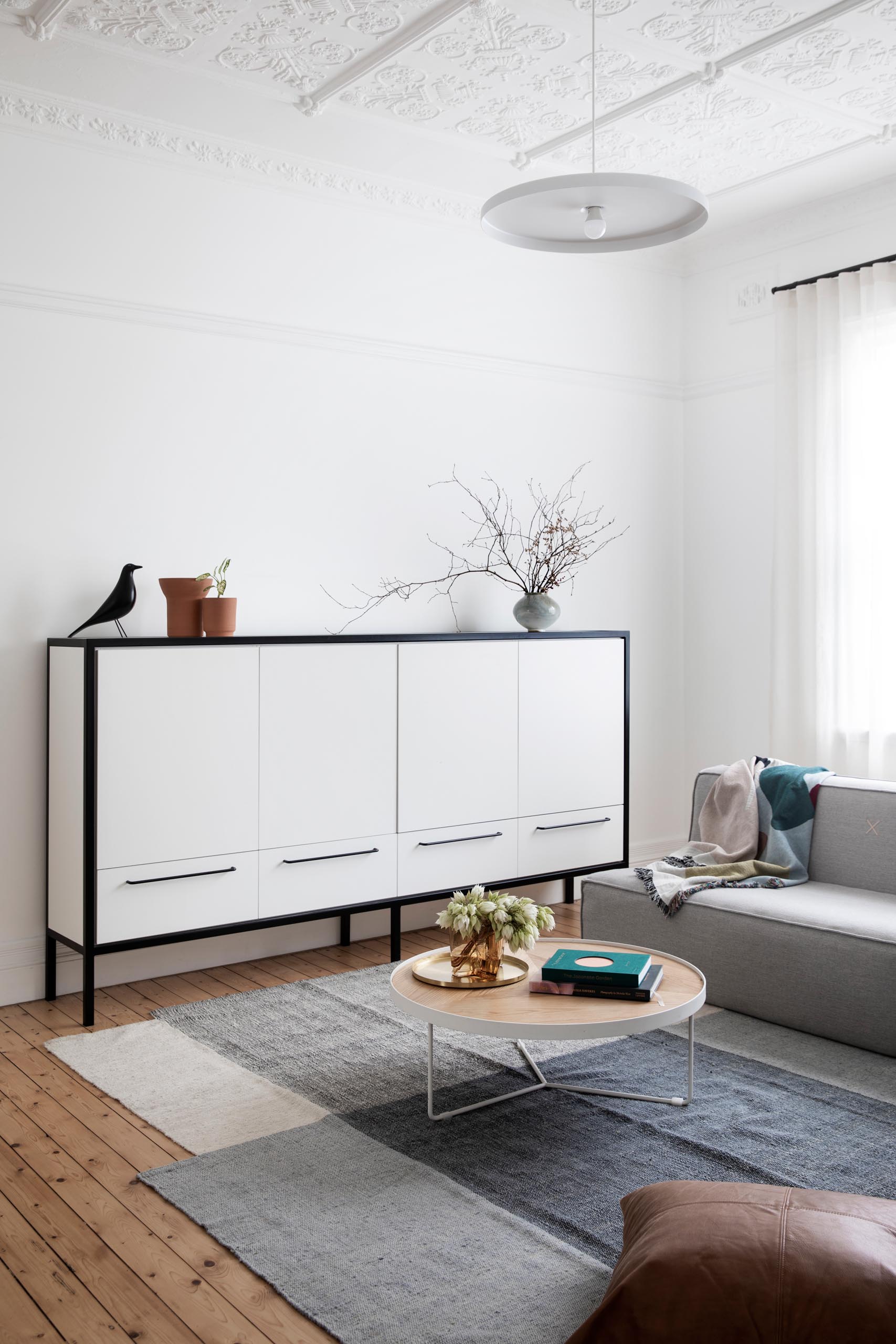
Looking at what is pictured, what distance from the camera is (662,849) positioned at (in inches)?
220

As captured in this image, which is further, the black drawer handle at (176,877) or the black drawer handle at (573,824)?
the black drawer handle at (573,824)

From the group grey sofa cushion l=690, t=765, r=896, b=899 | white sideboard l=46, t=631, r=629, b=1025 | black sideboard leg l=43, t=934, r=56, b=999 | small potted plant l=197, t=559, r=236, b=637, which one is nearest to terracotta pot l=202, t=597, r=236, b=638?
small potted plant l=197, t=559, r=236, b=637

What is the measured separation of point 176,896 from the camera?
3.64 metres

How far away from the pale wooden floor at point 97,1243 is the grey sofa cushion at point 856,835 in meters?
2.24

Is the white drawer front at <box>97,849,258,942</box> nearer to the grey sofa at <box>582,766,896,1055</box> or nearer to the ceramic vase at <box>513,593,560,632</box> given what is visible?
the grey sofa at <box>582,766,896,1055</box>

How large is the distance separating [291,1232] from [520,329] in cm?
386

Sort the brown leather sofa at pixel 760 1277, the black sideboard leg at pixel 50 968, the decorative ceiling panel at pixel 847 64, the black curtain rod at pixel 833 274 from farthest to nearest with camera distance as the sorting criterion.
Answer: the black curtain rod at pixel 833 274 → the black sideboard leg at pixel 50 968 → the decorative ceiling panel at pixel 847 64 → the brown leather sofa at pixel 760 1277

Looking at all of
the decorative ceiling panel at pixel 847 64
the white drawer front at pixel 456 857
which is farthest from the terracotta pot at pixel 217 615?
the decorative ceiling panel at pixel 847 64

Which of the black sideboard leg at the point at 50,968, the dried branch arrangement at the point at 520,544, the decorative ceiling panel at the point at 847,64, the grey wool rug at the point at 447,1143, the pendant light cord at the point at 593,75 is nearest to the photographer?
the grey wool rug at the point at 447,1143

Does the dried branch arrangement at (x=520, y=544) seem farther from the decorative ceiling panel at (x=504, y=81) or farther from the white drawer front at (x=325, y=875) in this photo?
the decorative ceiling panel at (x=504, y=81)

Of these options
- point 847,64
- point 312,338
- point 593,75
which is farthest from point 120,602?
point 847,64

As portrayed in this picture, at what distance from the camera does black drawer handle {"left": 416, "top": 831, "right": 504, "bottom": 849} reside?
13.8ft

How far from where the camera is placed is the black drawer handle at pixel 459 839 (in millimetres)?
4207

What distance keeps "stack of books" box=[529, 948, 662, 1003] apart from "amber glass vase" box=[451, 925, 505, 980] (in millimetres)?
102
